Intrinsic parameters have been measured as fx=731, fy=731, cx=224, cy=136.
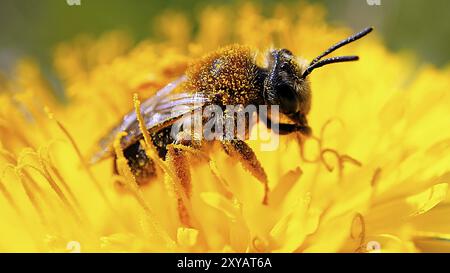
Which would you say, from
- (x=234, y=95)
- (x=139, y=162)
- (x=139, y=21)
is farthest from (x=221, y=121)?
(x=139, y=21)

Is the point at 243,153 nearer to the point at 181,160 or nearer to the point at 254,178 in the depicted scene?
the point at 181,160

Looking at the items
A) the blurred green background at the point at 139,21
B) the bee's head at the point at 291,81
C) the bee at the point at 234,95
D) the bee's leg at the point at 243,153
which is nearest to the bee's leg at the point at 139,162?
the bee at the point at 234,95

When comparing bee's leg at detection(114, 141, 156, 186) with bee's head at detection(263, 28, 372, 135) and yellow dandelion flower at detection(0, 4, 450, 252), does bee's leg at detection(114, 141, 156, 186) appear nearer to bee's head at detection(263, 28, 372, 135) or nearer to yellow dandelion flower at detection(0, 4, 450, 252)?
yellow dandelion flower at detection(0, 4, 450, 252)

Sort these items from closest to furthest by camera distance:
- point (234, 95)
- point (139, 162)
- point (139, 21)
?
point (234, 95), point (139, 162), point (139, 21)

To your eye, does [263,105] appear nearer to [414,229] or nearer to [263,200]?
[263,200]

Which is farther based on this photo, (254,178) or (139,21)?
(139,21)

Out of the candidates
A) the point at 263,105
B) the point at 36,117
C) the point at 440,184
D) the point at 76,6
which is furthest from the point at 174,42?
the point at 440,184

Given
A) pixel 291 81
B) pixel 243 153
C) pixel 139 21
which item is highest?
pixel 139 21

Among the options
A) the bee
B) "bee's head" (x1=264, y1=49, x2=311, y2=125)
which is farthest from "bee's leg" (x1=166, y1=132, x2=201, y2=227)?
"bee's head" (x1=264, y1=49, x2=311, y2=125)
